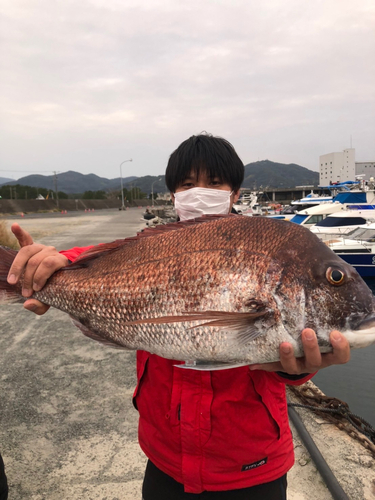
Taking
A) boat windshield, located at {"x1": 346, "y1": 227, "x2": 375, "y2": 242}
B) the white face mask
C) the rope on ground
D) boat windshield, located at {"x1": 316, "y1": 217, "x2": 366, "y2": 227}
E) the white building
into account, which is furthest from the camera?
the white building

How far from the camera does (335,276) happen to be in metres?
1.35

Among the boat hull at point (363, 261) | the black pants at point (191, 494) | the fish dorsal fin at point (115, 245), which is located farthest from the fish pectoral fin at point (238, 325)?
the boat hull at point (363, 261)

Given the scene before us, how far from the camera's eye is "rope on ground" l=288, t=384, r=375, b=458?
293cm

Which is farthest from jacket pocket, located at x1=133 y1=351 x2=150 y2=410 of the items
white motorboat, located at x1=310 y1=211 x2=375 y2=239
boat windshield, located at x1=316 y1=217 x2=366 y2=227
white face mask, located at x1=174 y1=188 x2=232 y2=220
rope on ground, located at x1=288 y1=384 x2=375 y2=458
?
boat windshield, located at x1=316 y1=217 x2=366 y2=227

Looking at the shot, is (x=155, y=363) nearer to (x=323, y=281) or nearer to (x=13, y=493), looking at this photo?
(x=323, y=281)

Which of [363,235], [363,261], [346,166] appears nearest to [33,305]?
[363,261]

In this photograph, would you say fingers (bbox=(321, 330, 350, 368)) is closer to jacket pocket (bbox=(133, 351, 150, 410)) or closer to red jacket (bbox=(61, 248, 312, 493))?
red jacket (bbox=(61, 248, 312, 493))

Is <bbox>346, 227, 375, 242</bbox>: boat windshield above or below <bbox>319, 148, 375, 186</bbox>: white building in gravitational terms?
below

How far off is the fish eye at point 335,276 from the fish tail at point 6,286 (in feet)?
4.99

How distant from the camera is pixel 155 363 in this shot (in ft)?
5.56

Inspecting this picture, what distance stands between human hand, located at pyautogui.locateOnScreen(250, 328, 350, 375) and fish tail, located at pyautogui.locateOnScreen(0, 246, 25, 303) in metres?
1.37

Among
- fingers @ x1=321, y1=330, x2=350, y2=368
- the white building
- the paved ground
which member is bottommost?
the paved ground

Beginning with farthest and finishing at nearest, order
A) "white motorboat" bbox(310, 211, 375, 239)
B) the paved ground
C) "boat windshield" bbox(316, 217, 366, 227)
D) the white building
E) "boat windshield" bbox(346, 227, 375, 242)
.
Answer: the white building
"boat windshield" bbox(316, 217, 366, 227)
"white motorboat" bbox(310, 211, 375, 239)
"boat windshield" bbox(346, 227, 375, 242)
the paved ground

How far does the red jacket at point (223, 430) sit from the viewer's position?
150cm
